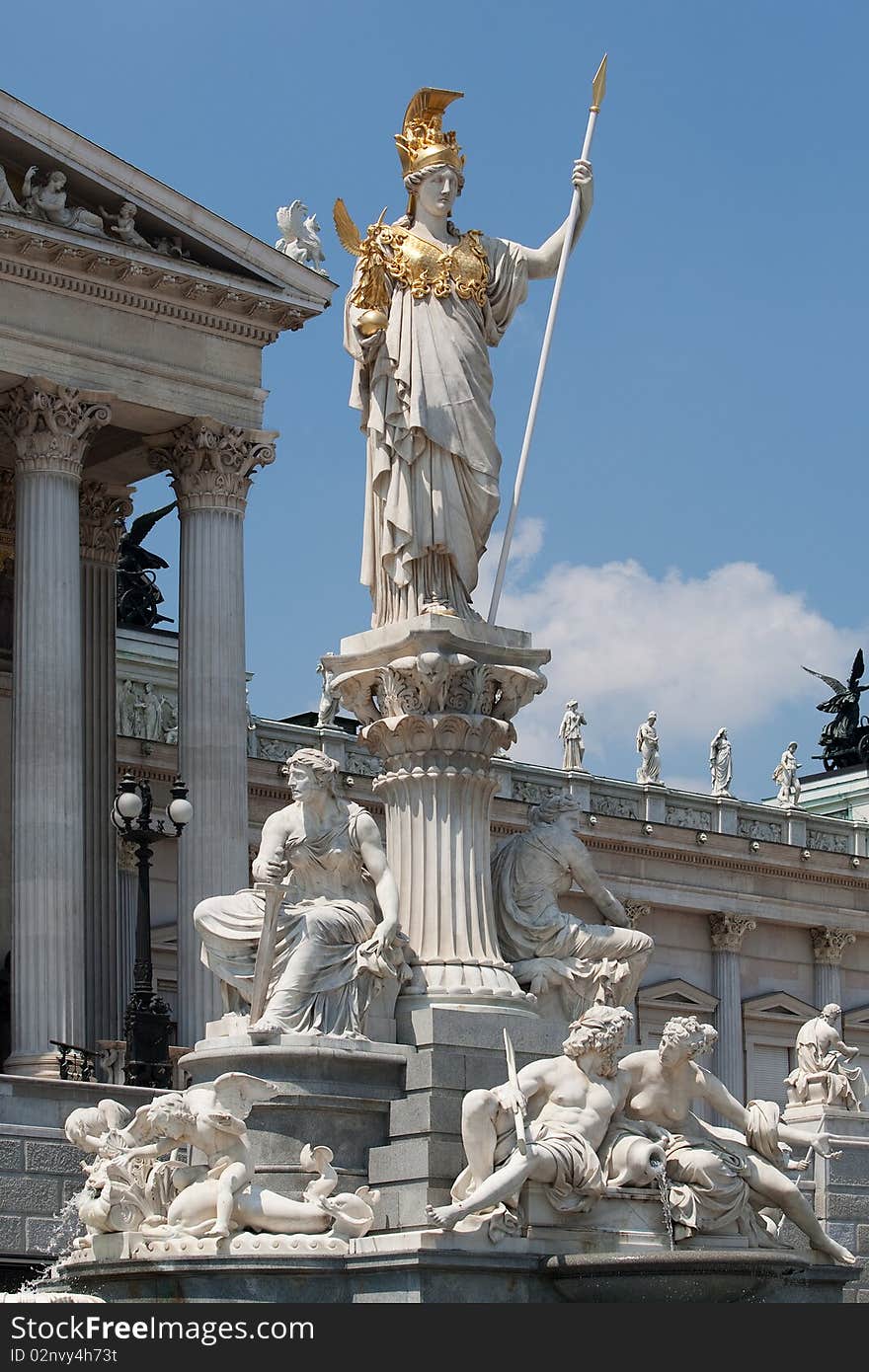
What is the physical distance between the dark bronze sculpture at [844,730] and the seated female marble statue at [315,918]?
69134 millimetres

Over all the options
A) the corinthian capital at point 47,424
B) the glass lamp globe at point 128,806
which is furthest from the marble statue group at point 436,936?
the corinthian capital at point 47,424

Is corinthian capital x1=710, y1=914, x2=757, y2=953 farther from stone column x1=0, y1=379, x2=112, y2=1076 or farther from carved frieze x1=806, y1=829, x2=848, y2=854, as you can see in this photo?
stone column x1=0, y1=379, x2=112, y2=1076

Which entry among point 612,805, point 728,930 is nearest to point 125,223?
point 612,805

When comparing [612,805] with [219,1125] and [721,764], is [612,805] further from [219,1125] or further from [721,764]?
[219,1125]

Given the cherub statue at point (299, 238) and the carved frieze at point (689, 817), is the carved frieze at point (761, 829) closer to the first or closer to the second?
the carved frieze at point (689, 817)

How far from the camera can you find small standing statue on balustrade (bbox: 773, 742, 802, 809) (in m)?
77.1

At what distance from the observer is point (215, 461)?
43.8 metres

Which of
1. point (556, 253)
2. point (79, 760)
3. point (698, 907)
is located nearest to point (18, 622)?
point (79, 760)

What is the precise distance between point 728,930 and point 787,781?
19.6 ft

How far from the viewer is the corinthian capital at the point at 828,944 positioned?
76.2 m

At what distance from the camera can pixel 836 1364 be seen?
13.1 metres

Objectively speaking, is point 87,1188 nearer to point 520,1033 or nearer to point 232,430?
point 520,1033

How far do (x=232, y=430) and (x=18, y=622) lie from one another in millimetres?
5354

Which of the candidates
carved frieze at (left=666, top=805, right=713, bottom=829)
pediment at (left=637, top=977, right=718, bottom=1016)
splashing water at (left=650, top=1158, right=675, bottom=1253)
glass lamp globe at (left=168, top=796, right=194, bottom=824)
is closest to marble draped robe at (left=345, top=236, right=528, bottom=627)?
splashing water at (left=650, top=1158, right=675, bottom=1253)
